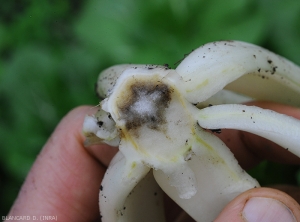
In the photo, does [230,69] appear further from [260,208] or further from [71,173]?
[71,173]

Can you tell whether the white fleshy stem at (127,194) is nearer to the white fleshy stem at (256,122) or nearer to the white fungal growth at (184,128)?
the white fungal growth at (184,128)

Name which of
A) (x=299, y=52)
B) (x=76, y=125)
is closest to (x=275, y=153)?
(x=299, y=52)

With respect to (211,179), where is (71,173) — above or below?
below

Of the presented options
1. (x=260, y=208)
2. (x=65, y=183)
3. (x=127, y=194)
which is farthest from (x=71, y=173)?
(x=260, y=208)

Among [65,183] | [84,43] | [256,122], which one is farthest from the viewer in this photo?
[84,43]

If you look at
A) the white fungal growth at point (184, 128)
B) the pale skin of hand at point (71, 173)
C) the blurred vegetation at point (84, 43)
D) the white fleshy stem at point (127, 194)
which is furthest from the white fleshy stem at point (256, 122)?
the blurred vegetation at point (84, 43)
